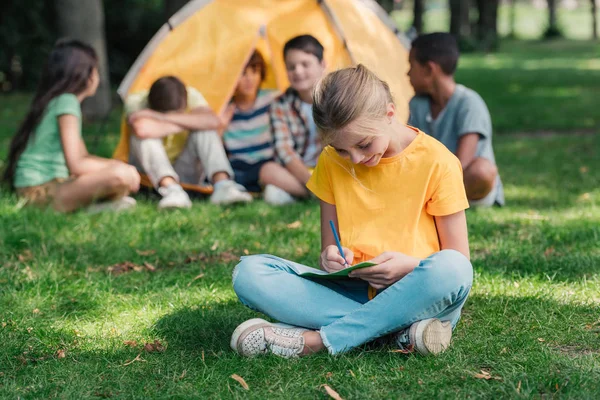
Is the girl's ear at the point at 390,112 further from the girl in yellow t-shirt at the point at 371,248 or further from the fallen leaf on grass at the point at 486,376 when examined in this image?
the fallen leaf on grass at the point at 486,376

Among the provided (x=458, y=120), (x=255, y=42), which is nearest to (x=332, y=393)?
(x=458, y=120)

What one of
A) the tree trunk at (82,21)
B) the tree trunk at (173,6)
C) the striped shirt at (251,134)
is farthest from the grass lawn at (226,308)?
the tree trunk at (173,6)

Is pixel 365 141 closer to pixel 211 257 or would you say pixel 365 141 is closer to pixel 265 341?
pixel 265 341

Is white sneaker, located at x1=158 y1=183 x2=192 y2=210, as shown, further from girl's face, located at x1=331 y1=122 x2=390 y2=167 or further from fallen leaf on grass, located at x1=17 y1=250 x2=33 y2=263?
girl's face, located at x1=331 y1=122 x2=390 y2=167

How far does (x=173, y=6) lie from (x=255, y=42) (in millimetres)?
4917

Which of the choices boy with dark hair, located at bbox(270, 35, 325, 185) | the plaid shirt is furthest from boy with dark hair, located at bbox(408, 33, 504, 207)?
the plaid shirt

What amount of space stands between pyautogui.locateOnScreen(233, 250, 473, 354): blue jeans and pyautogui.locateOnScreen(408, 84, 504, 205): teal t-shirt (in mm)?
2175

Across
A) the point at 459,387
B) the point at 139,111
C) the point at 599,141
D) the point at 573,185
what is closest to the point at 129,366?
the point at 459,387

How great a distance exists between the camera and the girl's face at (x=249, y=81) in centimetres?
574

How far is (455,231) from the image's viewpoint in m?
2.72

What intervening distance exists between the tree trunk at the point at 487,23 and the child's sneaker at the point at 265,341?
2646 cm

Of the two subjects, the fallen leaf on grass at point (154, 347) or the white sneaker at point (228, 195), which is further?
the white sneaker at point (228, 195)

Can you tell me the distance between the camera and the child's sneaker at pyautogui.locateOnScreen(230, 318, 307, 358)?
105 inches

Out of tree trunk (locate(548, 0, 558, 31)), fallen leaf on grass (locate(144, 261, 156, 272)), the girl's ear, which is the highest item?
the girl's ear
